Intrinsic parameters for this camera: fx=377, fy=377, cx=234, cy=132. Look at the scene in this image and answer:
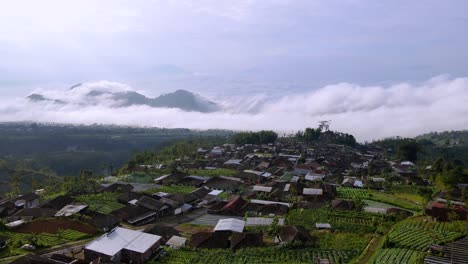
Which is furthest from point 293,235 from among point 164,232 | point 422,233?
point 422,233

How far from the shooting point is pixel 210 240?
2708 centimetres

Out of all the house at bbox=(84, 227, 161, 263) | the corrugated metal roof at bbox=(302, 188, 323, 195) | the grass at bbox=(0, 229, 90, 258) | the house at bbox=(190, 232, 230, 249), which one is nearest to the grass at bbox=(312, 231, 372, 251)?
the house at bbox=(190, 232, 230, 249)

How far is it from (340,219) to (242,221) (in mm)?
9473

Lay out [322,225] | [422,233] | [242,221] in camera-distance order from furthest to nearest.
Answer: [322,225] → [242,221] → [422,233]

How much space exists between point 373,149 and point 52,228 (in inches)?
3311

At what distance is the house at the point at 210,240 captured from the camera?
26.8 metres

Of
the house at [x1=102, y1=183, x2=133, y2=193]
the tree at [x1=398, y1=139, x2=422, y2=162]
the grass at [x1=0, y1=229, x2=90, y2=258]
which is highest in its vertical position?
the tree at [x1=398, y1=139, x2=422, y2=162]

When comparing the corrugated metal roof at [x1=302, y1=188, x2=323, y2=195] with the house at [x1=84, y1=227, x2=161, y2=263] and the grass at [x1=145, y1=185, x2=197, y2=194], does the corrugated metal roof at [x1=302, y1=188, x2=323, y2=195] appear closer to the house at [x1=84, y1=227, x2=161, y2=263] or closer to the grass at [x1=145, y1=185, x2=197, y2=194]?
the grass at [x1=145, y1=185, x2=197, y2=194]

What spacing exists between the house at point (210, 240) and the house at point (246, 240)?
2.32ft

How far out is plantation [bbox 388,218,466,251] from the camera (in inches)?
1032

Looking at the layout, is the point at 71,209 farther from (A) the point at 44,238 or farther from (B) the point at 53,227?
(A) the point at 44,238

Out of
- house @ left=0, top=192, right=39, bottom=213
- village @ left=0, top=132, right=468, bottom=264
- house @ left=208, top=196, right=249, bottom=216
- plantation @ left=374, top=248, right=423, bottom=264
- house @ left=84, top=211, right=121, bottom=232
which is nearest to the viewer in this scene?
plantation @ left=374, top=248, right=423, bottom=264

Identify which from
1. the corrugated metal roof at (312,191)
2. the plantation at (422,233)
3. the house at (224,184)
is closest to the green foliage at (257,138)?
the house at (224,184)

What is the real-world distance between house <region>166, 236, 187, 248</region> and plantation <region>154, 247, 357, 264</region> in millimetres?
851
